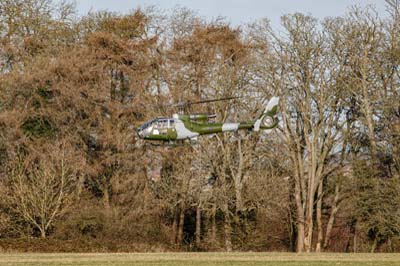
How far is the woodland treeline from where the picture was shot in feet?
148

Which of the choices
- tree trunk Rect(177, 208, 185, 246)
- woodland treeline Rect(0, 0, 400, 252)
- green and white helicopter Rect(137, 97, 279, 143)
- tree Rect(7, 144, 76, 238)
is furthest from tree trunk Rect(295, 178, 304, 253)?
green and white helicopter Rect(137, 97, 279, 143)

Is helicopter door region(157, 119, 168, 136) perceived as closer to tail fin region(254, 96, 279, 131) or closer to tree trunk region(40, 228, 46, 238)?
tail fin region(254, 96, 279, 131)

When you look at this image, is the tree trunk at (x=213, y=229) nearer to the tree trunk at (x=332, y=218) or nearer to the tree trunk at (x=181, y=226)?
Answer: the tree trunk at (x=181, y=226)

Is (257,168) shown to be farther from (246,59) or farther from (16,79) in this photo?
(16,79)

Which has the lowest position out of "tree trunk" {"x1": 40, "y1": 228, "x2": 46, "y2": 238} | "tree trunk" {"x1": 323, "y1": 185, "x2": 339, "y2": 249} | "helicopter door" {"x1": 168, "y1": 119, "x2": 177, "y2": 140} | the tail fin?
"tree trunk" {"x1": 40, "y1": 228, "x2": 46, "y2": 238}

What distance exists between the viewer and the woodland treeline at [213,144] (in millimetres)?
45219

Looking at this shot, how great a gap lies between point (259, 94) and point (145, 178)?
773 cm

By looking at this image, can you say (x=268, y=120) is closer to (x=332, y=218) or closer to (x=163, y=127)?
(x=163, y=127)

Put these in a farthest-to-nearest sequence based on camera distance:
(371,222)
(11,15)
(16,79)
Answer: (11,15), (16,79), (371,222)

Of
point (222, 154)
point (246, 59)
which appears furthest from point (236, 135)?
point (246, 59)

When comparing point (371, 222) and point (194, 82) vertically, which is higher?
point (194, 82)

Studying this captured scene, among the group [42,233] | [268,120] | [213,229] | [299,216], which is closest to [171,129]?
[268,120]

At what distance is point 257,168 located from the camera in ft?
153

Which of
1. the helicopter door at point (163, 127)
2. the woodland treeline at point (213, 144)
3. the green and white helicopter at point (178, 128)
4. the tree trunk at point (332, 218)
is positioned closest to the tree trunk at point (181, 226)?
the woodland treeline at point (213, 144)
